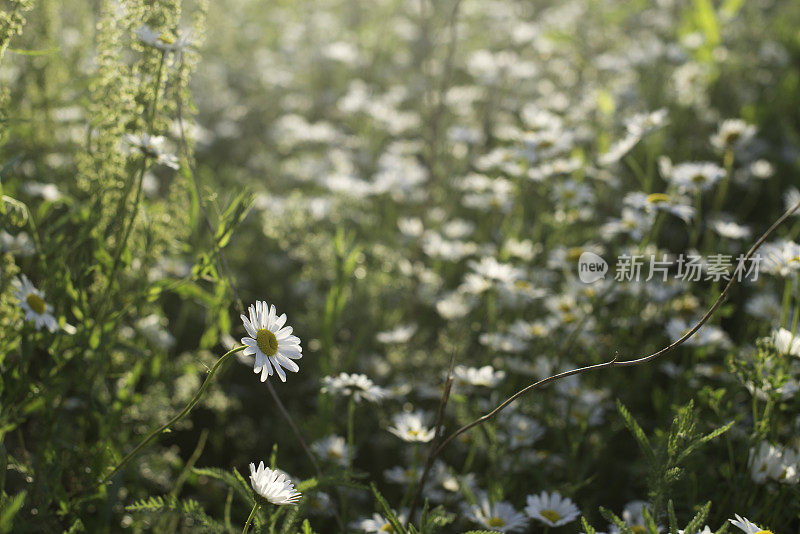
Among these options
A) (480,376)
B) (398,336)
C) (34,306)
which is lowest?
(480,376)

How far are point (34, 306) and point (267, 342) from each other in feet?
1.95

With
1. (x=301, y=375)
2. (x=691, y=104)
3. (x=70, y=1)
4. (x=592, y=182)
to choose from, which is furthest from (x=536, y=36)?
(x=301, y=375)

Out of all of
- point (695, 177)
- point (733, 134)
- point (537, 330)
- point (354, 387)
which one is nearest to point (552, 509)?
point (354, 387)

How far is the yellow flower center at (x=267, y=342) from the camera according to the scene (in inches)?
43.1

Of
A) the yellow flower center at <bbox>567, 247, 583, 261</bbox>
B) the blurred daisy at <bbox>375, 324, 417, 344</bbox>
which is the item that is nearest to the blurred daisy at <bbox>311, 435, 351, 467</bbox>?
the blurred daisy at <bbox>375, 324, 417, 344</bbox>

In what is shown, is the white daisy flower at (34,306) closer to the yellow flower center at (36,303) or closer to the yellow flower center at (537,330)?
the yellow flower center at (36,303)

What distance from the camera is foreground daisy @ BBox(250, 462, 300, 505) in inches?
40.6

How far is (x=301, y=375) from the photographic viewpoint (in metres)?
2.43

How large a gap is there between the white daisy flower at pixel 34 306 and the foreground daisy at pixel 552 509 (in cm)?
104

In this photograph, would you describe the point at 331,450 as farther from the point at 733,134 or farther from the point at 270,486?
the point at 733,134

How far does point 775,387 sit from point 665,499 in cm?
32

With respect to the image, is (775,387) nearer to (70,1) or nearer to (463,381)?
(463,381)

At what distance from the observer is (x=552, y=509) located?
1.45 m

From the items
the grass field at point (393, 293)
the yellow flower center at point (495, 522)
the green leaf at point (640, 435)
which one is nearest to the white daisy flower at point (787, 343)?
the grass field at point (393, 293)
